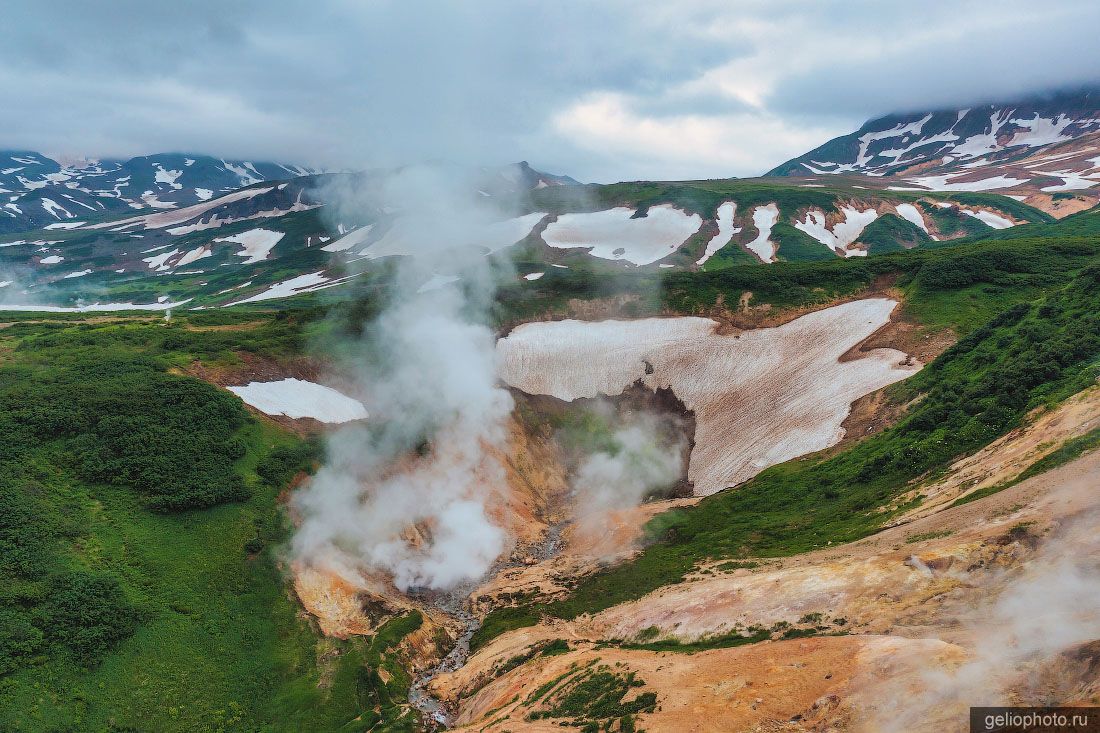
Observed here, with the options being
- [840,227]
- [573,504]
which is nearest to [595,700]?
[573,504]

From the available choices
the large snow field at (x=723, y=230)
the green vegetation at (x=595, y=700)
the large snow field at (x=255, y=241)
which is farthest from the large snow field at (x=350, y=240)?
the green vegetation at (x=595, y=700)

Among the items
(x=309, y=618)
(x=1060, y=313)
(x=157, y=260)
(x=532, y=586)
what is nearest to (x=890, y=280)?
(x=1060, y=313)

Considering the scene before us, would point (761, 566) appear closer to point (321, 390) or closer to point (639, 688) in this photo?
point (639, 688)

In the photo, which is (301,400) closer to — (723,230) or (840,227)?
(723,230)

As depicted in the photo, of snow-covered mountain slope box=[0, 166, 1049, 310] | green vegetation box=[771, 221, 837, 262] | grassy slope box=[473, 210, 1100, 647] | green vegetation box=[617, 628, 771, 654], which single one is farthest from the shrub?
green vegetation box=[771, 221, 837, 262]

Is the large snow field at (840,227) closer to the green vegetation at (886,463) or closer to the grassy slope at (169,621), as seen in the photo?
the green vegetation at (886,463)

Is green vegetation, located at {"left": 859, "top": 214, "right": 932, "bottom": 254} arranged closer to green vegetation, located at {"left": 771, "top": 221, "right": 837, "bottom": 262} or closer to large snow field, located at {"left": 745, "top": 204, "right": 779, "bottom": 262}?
green vegetation, located at {"left": 771, "top": 221, "right": 837, "bottom": 262}
